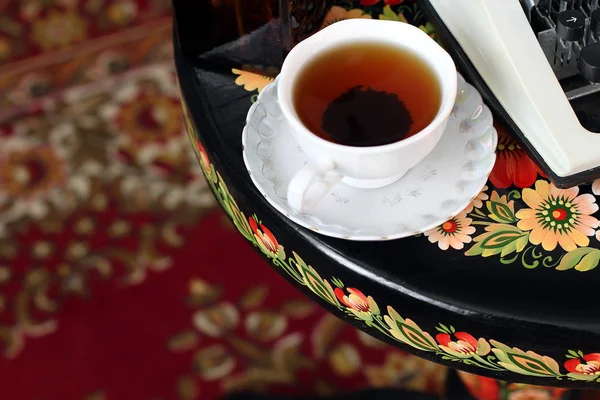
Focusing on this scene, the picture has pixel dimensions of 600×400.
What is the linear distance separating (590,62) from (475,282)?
0.63 ft

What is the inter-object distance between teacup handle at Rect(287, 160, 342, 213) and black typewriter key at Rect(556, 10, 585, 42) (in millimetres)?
212

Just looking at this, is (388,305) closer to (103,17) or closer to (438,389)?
(438,389)

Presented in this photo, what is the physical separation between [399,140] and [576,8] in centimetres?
21

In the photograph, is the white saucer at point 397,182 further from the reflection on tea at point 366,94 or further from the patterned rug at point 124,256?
the patterned rug at point 124,256

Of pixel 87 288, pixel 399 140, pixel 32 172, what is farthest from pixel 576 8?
pixel 32 172

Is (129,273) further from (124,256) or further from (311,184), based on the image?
(311,184)

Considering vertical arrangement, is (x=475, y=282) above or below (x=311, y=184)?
below

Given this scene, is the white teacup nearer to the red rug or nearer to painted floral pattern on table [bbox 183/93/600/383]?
painted floral pattern on table [bbox 183/93/600/383]

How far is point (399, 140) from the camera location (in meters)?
0.58

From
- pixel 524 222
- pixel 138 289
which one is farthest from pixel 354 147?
pixel 138 289

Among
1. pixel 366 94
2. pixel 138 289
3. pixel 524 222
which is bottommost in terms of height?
pixel 138 289

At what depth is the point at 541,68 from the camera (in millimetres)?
585

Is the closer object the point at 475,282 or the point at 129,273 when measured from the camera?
the point at 475,282

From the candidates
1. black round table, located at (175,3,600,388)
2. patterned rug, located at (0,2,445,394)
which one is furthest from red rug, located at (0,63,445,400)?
black round table, located at (175,3,600,388)
